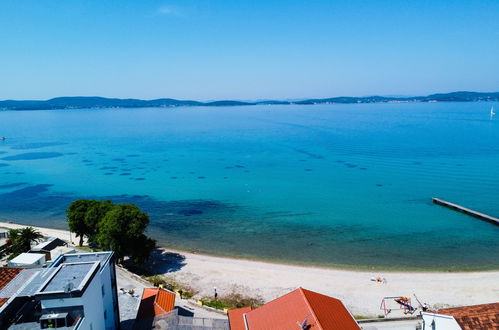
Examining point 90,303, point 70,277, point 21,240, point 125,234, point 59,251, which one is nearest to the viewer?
point 90,303

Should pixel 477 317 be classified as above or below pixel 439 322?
above

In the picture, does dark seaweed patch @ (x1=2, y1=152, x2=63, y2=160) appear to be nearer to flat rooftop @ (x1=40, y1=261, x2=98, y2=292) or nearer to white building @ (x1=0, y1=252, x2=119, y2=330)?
white building @ (x1=0, y1=252, x2=119, y2=330)

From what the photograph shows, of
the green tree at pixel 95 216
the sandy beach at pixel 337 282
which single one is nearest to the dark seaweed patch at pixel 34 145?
the green tree at pixel 95 216

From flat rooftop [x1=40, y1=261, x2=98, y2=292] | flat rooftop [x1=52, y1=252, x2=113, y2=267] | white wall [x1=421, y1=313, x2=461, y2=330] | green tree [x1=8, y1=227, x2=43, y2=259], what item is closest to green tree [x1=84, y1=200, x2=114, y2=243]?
green tree [x1=8, y1=227, x2=43, y2=259]

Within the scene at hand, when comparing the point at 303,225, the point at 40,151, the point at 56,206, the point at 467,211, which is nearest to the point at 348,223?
the point at 303,225

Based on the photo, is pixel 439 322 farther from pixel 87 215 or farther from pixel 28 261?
pixel 87 215

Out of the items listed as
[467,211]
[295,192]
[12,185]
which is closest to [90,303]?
[295,192]

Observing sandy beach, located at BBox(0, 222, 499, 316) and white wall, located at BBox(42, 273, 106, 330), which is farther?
sandy beach, located at BBox(0, 222, 499, 316)
